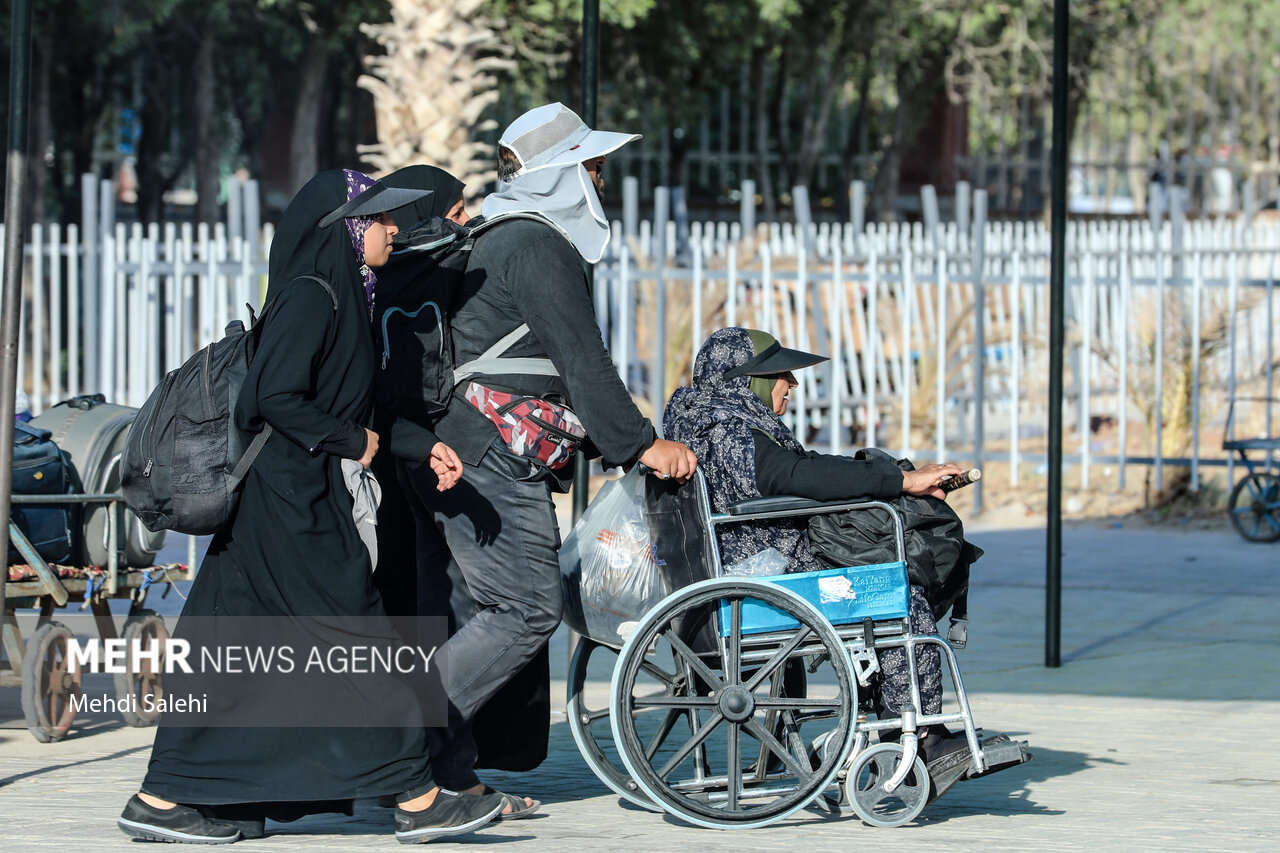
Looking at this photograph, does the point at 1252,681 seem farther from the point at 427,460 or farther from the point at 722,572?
the point at 427,460

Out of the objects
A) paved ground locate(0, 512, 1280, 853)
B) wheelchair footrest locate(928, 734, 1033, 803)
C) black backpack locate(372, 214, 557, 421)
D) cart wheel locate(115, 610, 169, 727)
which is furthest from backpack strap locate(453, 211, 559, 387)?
cart wheel locate(115, 610, 169, 727)

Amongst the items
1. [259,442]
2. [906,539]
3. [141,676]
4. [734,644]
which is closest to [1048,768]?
[906,539]

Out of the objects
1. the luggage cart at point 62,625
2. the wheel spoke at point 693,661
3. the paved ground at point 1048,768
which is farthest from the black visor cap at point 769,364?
the luggage cart at point 62,625

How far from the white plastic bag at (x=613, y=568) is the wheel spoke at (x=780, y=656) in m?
0.34

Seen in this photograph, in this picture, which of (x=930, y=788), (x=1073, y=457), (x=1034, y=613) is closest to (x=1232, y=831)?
(x=930, y=788)

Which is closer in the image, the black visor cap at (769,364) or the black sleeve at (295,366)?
the black sleeve at (295,366)

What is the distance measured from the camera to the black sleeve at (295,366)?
4.07 m

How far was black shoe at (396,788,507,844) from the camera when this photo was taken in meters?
4.27

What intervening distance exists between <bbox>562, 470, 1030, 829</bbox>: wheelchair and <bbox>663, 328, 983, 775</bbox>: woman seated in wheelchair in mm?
54

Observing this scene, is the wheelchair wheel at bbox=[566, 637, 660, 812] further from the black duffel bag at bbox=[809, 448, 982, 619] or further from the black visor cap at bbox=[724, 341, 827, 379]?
the black visor cap at bbox=[724, 341, 827, 379]

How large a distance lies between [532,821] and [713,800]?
505 mm

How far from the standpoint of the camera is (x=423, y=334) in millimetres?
4539

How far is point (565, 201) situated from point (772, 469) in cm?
90

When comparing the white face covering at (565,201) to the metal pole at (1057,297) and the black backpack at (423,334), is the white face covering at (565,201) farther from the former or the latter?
the metal pole at (1057,297)
